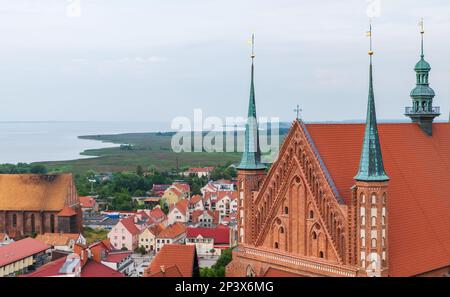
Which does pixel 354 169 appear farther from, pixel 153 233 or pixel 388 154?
pixel 153 233

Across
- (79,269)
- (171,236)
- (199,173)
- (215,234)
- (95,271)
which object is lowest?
(171,236)

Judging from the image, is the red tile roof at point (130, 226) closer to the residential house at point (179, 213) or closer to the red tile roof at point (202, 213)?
the residential house at point (179, 213)

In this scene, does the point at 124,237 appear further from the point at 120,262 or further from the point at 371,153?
the point at 371,153

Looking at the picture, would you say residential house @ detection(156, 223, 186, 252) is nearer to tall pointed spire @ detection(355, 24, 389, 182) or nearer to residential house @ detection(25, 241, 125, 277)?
residential house @ detection(25, 241, 125, 277)

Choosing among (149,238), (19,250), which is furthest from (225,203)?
(19,250)
